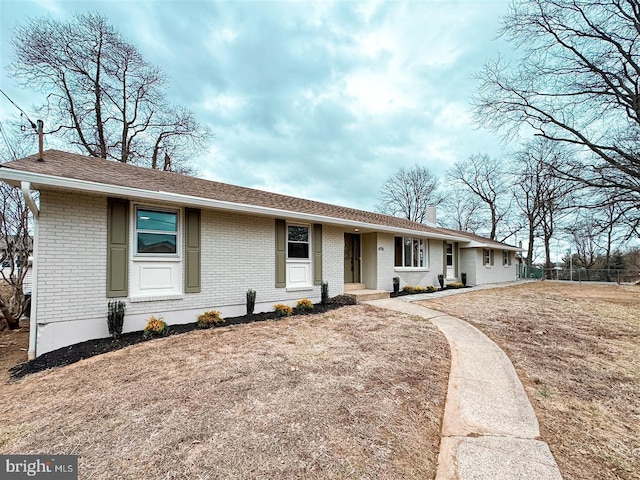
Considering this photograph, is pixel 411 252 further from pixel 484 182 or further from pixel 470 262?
pixel 484 182

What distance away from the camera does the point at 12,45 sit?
11.4 metres

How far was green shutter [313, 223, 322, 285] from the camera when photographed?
909 centimetres

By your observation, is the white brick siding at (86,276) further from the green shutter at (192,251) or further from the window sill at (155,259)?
the window sill at (155,259)

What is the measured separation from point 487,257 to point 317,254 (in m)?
14.8

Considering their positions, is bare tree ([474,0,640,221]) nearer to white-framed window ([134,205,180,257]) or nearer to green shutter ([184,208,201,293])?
green shutter ([184,208,201,293])

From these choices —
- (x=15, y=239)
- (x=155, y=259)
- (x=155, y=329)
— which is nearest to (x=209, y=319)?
(x=155, y=329)

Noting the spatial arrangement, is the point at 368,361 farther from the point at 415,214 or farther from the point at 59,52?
the point at 415,214

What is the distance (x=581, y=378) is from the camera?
12.5 feet

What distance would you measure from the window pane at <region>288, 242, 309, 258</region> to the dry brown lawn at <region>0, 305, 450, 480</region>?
155 inches

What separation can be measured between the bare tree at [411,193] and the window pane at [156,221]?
2817 cm

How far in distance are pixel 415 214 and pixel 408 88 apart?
2038 centimetres

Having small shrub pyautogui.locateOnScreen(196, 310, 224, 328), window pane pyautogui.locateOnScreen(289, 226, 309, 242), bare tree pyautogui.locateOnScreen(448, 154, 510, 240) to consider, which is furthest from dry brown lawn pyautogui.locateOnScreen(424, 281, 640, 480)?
bare tree pyautogui.locateOnScreen(448, 154, 510, 240)

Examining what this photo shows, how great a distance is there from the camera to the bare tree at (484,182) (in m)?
30.0

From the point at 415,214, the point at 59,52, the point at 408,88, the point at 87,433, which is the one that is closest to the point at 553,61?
the point at 408,88
